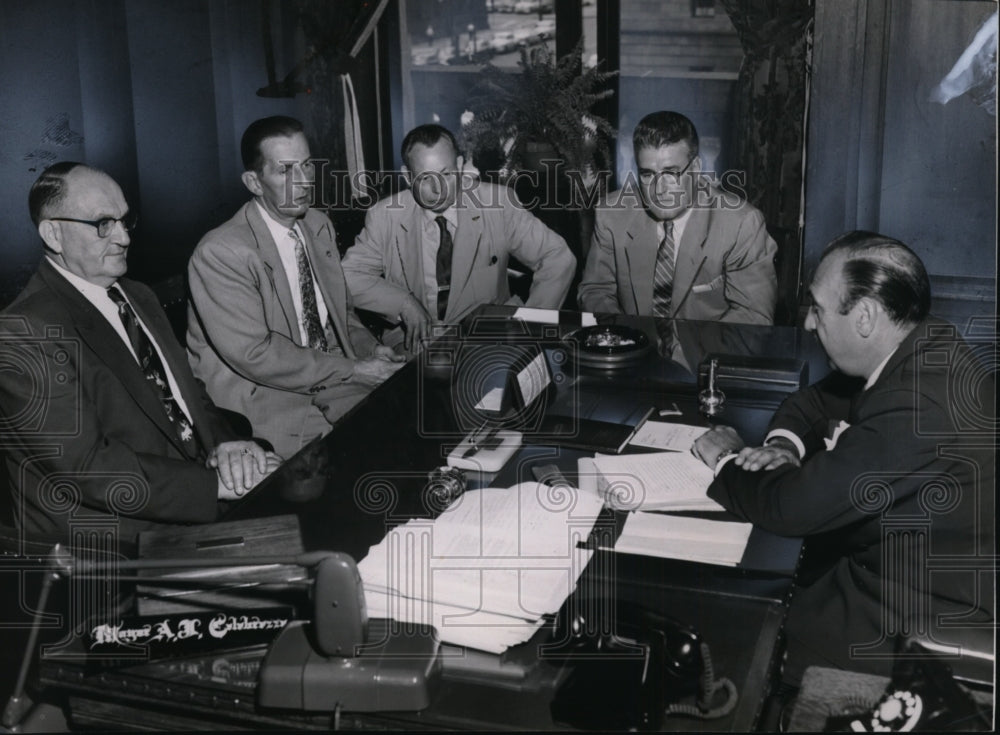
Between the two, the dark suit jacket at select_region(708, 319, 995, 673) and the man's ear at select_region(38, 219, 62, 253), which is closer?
the dark suit jacket at select_region(708, 319, 995, 673)

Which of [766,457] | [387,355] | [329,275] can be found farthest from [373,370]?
[766,457]

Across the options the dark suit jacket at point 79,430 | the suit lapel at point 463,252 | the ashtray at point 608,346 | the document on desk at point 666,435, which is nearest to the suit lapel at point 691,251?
the ashtray at point 608,346

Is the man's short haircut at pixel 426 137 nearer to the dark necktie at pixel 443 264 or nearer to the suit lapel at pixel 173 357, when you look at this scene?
the dark necktie at pixel 443 264

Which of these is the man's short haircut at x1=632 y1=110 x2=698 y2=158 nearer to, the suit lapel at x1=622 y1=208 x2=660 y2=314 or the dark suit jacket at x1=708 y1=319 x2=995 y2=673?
the suit lapel at x1=622 y1=208 x2=660 y2=314

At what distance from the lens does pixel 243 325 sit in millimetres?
3271

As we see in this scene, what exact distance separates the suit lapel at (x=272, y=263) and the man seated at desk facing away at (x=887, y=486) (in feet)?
6.07

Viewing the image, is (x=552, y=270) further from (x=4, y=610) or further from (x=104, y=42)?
(x=4, y=610)

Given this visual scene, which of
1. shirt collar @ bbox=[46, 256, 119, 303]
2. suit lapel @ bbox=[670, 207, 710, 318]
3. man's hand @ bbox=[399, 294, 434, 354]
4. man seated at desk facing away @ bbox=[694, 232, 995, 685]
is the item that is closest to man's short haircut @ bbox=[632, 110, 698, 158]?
suit lapel @ bbox=[670, 207, 710, 318]

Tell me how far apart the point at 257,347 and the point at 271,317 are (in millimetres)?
166

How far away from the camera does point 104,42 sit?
393 centimetres

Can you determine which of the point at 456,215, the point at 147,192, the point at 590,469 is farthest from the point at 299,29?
the point at 590,469

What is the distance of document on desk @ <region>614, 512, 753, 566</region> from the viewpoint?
71.6 inches

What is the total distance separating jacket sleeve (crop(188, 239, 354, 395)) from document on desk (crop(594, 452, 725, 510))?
1.40 meters

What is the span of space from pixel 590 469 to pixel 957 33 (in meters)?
3.44
